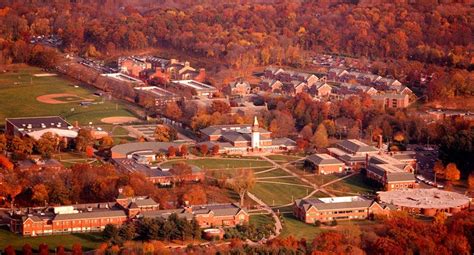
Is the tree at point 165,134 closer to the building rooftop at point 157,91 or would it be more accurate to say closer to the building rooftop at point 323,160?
the building rooftop at point 323,160

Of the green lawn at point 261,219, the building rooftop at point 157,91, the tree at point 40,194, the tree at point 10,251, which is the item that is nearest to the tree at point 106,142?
the tree at point 40,194

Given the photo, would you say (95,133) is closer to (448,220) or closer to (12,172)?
(12,172)

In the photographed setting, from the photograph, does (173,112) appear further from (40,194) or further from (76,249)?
(76,249)

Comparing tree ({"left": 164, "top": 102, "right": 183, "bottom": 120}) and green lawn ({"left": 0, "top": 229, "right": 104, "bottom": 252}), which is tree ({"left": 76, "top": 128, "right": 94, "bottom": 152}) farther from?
green lawn ({"left": 0, "top": 229, "right": 104, "bottom": 252})

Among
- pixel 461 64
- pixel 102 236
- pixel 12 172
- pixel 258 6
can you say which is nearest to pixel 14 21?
pixel 258 6

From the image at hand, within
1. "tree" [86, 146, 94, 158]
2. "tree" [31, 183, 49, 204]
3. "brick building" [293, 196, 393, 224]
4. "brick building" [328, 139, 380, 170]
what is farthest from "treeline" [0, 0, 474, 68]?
"tree" [31, 183, 49, 204]

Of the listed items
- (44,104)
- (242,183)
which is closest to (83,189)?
(242,183)
